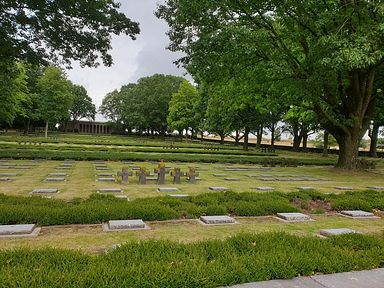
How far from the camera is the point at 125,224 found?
18.0ft

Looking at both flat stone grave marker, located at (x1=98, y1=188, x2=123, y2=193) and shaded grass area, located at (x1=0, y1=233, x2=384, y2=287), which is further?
flat stone grave marker, located at (x1=98, y1=188, x2=123, y2=193)

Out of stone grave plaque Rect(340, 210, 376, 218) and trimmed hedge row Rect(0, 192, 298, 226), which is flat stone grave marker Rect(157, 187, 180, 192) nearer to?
trimmed hedge row Rect(0, 192, 298, 226)

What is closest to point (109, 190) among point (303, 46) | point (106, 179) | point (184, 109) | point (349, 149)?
point (106, 179)

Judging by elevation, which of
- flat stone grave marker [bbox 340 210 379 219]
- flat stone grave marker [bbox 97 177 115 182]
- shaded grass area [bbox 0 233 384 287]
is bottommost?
flat stone grave marker [bbox 97 177 115 182]

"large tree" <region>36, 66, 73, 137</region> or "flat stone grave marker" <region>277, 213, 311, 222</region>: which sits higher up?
"large tree" <region>36, 66, 73, 137</region>

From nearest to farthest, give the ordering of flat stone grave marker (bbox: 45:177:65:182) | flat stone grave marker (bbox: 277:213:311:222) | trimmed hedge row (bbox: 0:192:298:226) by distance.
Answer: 1. trimmed hedge row (bbox: 0:192:298:226)
2. flat stone grave marker (bbox: 277:213:311:222)
3. flat stone grave marker (bbox: 45:177:65:182)

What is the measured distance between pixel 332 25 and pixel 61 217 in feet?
46.6

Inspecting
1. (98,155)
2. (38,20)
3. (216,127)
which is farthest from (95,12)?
(216,127)

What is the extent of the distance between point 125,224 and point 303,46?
13.6m

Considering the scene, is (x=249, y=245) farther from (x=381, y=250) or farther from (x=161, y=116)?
(x=161, y=116)

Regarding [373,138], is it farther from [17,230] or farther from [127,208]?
[17,230]

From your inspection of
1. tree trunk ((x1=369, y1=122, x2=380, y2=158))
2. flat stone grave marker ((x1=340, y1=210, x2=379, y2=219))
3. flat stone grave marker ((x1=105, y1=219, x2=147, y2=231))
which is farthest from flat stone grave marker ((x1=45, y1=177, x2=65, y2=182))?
tree trunk ((x1=369, y1=122, x2=380, y2=158))

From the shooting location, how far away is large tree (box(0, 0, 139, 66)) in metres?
12.7

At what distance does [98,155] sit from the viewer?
19.7 meters
